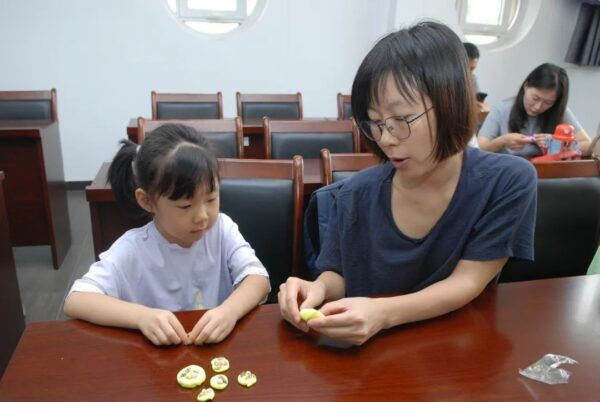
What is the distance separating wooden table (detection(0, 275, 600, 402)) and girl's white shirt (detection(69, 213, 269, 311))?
287 millimetres

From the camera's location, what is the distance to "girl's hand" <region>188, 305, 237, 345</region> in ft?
2.53

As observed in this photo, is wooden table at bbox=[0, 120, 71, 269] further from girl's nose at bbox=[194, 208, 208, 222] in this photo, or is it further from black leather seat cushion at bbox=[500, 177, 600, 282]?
black leather seat cushion at bbox=[500, 177, 600, 282]

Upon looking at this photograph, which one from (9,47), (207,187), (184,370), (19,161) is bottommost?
(19,161)

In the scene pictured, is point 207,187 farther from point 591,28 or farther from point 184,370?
point 591,28

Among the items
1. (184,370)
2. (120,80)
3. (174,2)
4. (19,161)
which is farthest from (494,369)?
(174,2)

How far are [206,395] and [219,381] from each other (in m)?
0.03

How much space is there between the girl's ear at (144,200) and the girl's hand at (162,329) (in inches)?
Result: 15.7

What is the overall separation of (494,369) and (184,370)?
485mm

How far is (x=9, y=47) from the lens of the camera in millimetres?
4160

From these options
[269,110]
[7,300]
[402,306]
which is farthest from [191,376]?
[269,110]

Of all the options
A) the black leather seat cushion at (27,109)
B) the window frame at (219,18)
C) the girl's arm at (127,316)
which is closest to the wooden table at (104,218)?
the girl's arm at (127,316)

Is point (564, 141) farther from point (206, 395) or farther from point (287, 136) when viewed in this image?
point (206, 395)

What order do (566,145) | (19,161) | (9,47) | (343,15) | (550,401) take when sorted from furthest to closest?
1. (343,15)
2. (9,47)
3. (19,161)
4. (566,145)
5. (550,401)

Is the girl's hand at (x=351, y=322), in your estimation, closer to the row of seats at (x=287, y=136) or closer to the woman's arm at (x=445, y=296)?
the woman's arm at (x=445, y=296)
